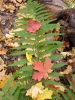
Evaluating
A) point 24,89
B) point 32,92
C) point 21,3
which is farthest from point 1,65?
point 21,3

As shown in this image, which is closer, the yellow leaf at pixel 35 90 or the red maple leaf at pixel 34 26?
the yellow leaf at pixel 35 90

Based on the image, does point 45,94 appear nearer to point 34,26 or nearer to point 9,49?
point 34,26

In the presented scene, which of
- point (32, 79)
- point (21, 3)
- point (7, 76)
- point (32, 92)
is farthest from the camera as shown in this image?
point (21, 3)

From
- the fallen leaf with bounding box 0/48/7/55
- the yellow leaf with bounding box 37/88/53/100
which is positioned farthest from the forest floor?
the yellow leaf with bounding box 37/88/53/100

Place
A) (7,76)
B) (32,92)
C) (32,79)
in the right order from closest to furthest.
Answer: (32,92), (32,79), (7,76)

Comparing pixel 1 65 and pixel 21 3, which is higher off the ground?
pixel 21 3

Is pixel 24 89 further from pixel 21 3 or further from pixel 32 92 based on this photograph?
pixel 21 3

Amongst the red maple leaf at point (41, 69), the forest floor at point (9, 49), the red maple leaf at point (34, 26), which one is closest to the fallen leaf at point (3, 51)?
the forest floor at point (9, 49)

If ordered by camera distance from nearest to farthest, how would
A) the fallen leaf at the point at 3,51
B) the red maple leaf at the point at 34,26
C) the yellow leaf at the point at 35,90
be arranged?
1. the yellow leaf at the point at 35,90
2. the red maple leaf at the point at 34,26
3. the fallen leaf at the point at 3,51

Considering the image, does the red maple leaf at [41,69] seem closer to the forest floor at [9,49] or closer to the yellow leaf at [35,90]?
the yellow leaf at [35,90]
